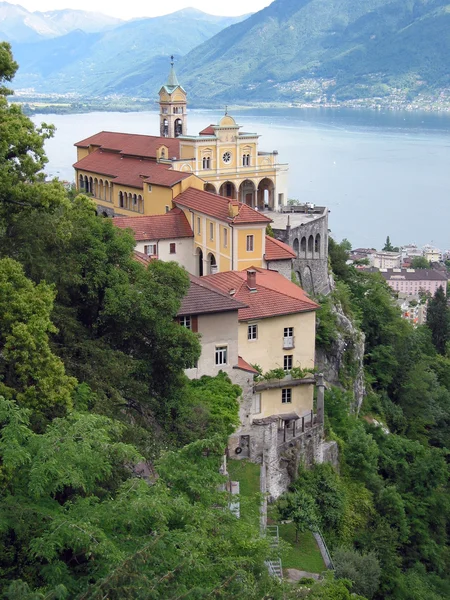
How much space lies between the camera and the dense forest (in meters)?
10.2

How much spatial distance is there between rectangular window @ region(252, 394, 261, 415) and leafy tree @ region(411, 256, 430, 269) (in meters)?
77.8

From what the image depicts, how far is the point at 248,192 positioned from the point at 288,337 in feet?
65.0

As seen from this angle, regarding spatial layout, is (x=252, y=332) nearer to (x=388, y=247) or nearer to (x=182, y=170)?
(x=182, y=170)

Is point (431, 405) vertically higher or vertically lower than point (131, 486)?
lower

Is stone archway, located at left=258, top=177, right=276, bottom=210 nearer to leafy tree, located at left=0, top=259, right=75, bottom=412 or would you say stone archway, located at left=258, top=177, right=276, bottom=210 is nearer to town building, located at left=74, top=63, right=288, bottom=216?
town building, located at left=74, top=63, right=288, bottom=216

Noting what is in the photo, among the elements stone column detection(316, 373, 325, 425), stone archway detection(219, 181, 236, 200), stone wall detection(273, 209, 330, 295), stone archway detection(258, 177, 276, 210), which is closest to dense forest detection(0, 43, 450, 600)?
stone column detection(316, 373, 325, 425)

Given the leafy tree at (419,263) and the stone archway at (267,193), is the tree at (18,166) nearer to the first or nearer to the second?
the stone archway at (267,193)

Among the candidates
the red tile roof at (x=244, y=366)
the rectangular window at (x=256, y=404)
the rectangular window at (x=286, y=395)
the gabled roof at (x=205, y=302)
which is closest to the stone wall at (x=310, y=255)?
the rectangular window at (x=286, y=395)

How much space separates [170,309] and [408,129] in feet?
624

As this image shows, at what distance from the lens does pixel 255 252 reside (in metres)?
29.0

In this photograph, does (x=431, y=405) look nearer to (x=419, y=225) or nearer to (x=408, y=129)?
(x=419, y=225)

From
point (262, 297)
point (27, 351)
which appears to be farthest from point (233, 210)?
point (27, 351)

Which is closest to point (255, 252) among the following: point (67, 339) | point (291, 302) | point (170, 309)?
point (291, 302)

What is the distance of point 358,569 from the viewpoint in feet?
63.0
